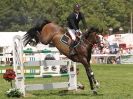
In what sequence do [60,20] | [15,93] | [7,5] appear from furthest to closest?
[7,5], [60,20], [15,93]

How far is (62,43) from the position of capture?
54.4ft

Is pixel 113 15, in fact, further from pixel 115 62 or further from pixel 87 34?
pixel 87 34

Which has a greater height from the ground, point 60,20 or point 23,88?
point 60,20

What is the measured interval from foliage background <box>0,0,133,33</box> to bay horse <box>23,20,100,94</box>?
52.9m

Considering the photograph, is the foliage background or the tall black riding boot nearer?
the tall black riding boot

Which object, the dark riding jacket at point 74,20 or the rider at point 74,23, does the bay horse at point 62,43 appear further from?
the dark riding jacket at point 74,20

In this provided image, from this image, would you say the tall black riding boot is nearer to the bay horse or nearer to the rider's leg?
the rider's leg

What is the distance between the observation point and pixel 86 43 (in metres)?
16.1

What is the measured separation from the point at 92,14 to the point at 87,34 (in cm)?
6498

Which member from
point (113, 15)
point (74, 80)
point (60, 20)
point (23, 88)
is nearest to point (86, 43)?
point (74, 80)

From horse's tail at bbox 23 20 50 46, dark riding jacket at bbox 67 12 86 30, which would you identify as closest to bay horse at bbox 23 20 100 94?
horse's tail at bbox 23 20 50 46

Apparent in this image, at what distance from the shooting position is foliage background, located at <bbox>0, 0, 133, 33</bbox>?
257 feet

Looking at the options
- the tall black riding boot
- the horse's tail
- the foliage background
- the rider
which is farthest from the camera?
the foliage background

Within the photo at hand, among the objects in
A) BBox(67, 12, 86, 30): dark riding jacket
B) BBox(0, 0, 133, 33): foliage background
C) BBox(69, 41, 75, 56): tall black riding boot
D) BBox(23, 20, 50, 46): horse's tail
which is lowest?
BBox(69, 41, 75, 56): tall black riding boot
